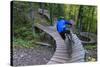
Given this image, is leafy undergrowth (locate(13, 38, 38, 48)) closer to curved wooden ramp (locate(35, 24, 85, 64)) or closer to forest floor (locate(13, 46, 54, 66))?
forest floor (locate(13, 46, 54, 66))

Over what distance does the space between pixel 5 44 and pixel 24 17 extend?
422 mm

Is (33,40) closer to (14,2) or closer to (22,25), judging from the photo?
(22,25)

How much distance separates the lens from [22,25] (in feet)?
8.53

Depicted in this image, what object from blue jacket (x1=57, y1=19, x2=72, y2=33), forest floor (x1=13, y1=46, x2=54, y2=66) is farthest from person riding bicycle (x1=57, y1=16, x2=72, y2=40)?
forest floor (x1=13, y1=46, x2=54, y2=66)

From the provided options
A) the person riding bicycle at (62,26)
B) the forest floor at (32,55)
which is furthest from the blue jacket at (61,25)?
the forest floor at (32,55)

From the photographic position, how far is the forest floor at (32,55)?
255cm

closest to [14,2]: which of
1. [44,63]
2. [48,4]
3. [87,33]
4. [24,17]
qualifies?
[24,17]

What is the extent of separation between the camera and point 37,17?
8.75ft

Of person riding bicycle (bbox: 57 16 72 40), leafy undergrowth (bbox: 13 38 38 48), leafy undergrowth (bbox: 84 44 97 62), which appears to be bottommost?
leafy undergrowth (bbox: 84 44 97 62)

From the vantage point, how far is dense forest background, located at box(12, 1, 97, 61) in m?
2.57

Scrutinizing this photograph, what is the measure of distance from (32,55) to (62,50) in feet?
1.43

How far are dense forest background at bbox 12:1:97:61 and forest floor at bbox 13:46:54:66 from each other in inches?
3.2

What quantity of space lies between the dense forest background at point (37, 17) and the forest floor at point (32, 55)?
0.08 m

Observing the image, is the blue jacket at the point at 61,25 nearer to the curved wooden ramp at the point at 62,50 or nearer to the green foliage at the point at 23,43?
the curved wooden ramp at the point at 62,50
